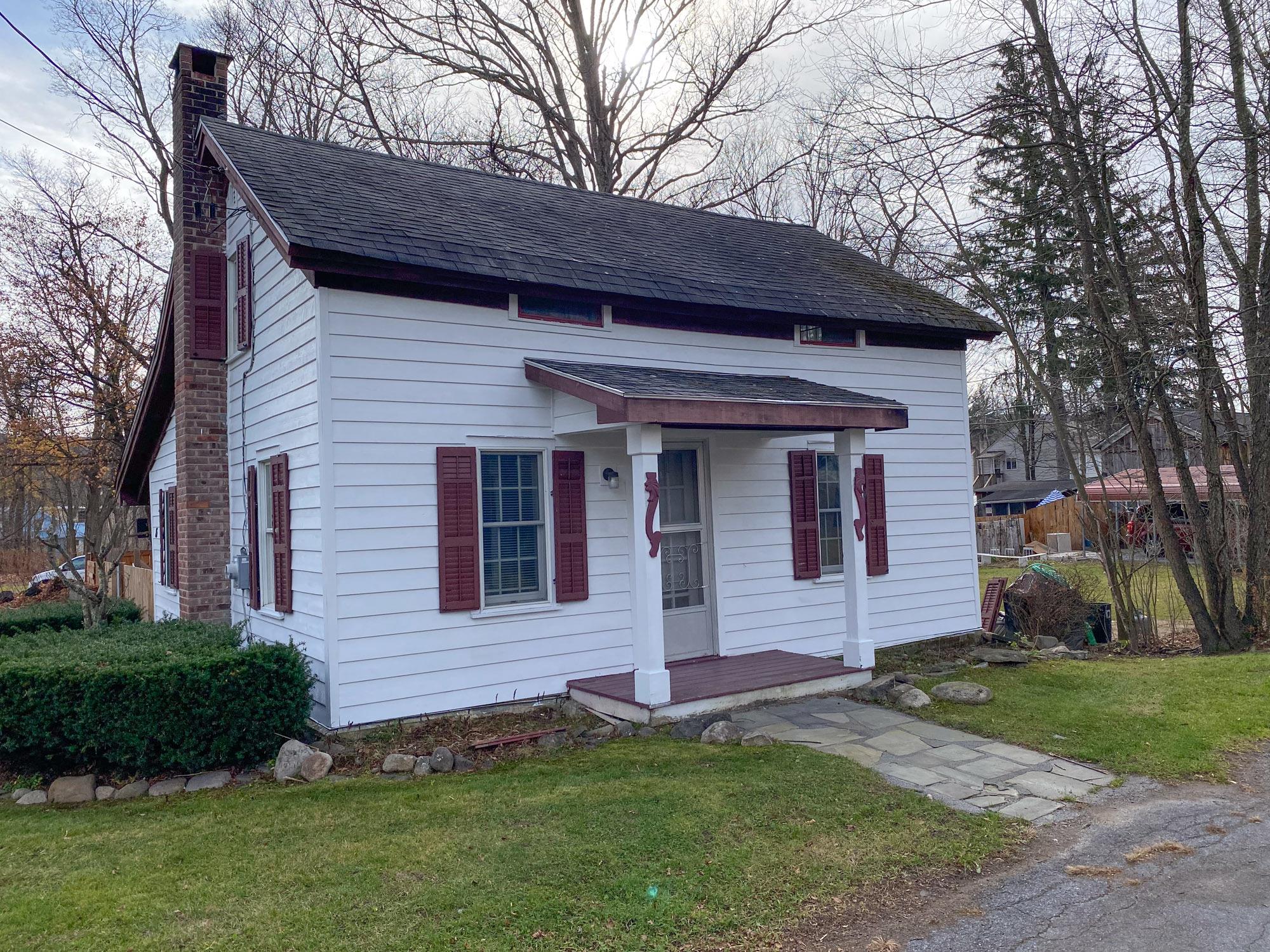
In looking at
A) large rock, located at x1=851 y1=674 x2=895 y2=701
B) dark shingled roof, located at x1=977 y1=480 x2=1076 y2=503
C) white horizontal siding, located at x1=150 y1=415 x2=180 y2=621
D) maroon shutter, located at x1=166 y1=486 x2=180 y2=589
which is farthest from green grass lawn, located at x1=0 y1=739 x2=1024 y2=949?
dark shingled roof, located at x1=977 y1=480 x2=1076 y2=503

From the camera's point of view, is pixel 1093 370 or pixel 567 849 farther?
pixel 1093 370

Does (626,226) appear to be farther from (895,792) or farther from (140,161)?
(140,161)

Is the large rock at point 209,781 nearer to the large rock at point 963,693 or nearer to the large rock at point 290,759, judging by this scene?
the large rock at point 290,759

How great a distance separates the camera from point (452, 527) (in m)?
7.21

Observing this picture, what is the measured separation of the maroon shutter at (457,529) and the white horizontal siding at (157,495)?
19.1ft

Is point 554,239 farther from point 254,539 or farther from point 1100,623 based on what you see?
point 1100,623

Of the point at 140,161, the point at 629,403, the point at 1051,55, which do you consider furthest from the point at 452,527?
the point at 140,161

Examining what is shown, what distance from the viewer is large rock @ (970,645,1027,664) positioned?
9.45 metres

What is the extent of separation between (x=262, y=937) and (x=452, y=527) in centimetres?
382

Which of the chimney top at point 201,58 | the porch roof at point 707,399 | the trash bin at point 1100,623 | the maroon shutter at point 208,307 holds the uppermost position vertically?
the chimney top at point 201,58

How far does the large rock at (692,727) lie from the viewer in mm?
6750

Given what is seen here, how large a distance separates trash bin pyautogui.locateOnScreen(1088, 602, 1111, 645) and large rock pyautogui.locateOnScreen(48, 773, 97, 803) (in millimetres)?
12320

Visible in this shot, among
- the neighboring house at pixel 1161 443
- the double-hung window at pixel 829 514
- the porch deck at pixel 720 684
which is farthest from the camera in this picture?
the neighboring house at pixel 1161 443

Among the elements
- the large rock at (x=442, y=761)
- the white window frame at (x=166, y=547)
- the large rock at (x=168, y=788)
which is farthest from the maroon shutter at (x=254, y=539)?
the white window frame at (x=166, y=547)
